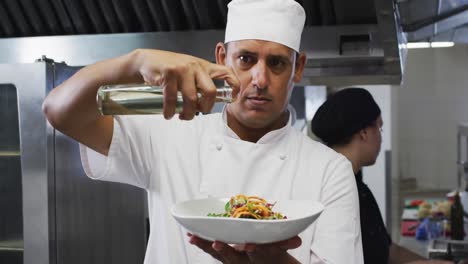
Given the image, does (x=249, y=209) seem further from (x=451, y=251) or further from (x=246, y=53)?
(x=451, y=251)

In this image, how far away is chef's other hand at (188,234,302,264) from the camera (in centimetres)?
122

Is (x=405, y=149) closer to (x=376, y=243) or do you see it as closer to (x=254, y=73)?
(x=376, y=243)

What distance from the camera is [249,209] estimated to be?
1.29m

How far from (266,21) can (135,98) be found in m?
0.65

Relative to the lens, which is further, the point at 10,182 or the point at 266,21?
the point at 10,182

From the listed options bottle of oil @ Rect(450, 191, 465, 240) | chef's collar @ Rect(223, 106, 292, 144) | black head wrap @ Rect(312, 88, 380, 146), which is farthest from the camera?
bottle of oil @ Rect(450, 191, 465, 240)

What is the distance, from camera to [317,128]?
8.77 feet

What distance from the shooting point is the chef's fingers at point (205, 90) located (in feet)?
3.48

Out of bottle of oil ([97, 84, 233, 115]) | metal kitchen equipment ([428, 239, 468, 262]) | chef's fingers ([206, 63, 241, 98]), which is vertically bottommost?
metal kitchen equipment ([428, 239, 468, 262])

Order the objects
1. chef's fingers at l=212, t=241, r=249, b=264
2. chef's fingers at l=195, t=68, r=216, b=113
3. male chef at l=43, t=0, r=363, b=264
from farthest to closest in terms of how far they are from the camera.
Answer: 1. male chef at l=43, t=0, r=363, b=264
2. chef's fingers at l=212, t=241, r=249, b=264
3. chef's fingers at l=195, t=68, r=216, b=113

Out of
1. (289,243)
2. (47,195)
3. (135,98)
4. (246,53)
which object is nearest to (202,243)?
(289,243)

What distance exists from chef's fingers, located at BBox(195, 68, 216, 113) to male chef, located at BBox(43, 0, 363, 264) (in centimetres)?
42

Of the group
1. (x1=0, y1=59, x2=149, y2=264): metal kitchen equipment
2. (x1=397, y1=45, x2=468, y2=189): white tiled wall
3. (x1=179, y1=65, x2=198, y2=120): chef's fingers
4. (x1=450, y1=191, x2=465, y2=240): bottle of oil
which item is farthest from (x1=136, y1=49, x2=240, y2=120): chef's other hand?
(x1=397, y1=45, x2=468, y2=189): white tiled wall

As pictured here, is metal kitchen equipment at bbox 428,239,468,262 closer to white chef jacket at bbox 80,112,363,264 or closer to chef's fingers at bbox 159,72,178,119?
white chef jacket at bbox 80,112,363,264
